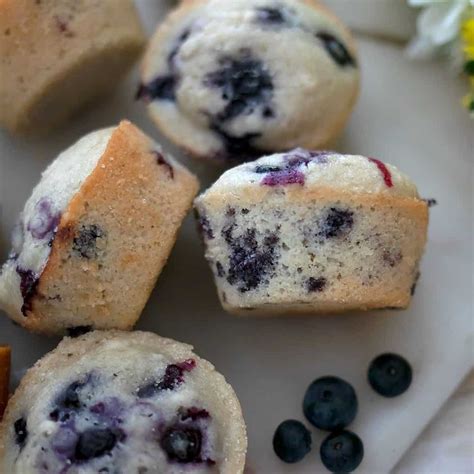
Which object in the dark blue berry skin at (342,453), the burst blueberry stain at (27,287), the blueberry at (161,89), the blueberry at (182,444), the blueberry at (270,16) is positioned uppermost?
the blueberry at (270,16)

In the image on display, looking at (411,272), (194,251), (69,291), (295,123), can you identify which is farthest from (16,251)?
(411,272)

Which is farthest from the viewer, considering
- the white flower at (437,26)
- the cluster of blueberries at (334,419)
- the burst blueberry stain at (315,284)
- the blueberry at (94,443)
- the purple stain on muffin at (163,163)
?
the white flower at (437,26)

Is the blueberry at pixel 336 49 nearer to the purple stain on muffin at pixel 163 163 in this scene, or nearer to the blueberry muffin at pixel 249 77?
the blueberry muffin at pixel 249 77

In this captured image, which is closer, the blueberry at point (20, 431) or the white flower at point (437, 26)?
the blueberry at point (20, 431)

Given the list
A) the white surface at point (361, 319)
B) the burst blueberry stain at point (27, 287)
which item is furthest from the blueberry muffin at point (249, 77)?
the burst blueberry stain at point (27, 287)

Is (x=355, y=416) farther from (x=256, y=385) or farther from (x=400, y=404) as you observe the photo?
(x=256, y=385)

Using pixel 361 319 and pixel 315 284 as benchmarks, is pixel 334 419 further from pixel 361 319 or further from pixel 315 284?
pixel 315 284

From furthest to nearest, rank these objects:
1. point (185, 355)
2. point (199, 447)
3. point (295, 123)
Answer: point (295, 123) → point (185, 355) → point (199, 447)

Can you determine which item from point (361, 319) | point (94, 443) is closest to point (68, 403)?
point (94, 443)

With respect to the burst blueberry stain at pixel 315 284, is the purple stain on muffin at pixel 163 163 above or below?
above
